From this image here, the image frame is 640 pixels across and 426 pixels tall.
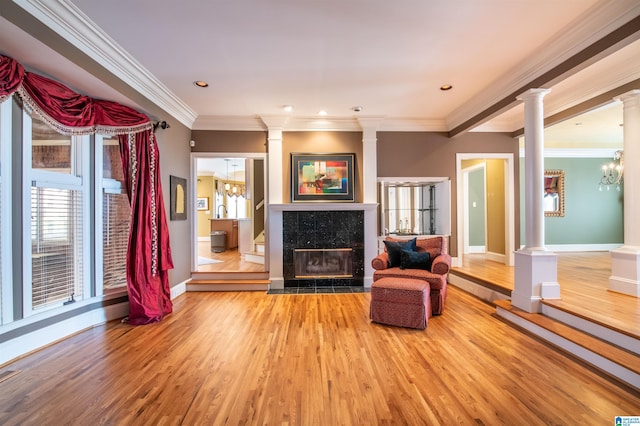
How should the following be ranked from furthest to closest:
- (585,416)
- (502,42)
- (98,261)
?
(98,261)
(502,42)
(585,416)

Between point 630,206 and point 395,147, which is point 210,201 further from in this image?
point 630,206

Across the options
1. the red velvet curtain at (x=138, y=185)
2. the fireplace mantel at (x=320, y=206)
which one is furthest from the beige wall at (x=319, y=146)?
the red velvet curtain at (x=138, y=185)

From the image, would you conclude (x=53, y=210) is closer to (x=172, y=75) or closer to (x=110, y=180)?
(x=110, y=180)

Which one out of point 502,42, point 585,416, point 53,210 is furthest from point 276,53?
point 585,416

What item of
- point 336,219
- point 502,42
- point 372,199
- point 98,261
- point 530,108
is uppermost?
point 502,42

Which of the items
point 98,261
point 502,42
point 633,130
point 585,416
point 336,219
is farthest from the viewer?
point 336,219

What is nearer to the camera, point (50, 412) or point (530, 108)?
point (50, 412)

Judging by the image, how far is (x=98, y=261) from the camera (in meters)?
3.26

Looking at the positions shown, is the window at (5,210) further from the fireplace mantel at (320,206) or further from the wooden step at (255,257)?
the wooden step at (255,257)

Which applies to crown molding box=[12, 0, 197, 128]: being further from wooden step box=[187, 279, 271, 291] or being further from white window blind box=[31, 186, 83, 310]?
wooden step box=[187, 279, 271, 291]

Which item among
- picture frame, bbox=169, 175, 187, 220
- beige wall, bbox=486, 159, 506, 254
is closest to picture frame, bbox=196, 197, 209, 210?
picture frame, bbox=169, 175, 187, 220

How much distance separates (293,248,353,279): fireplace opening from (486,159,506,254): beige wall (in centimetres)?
335

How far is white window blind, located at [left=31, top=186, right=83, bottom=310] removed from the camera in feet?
8.77

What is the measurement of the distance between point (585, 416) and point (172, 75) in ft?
15.9
